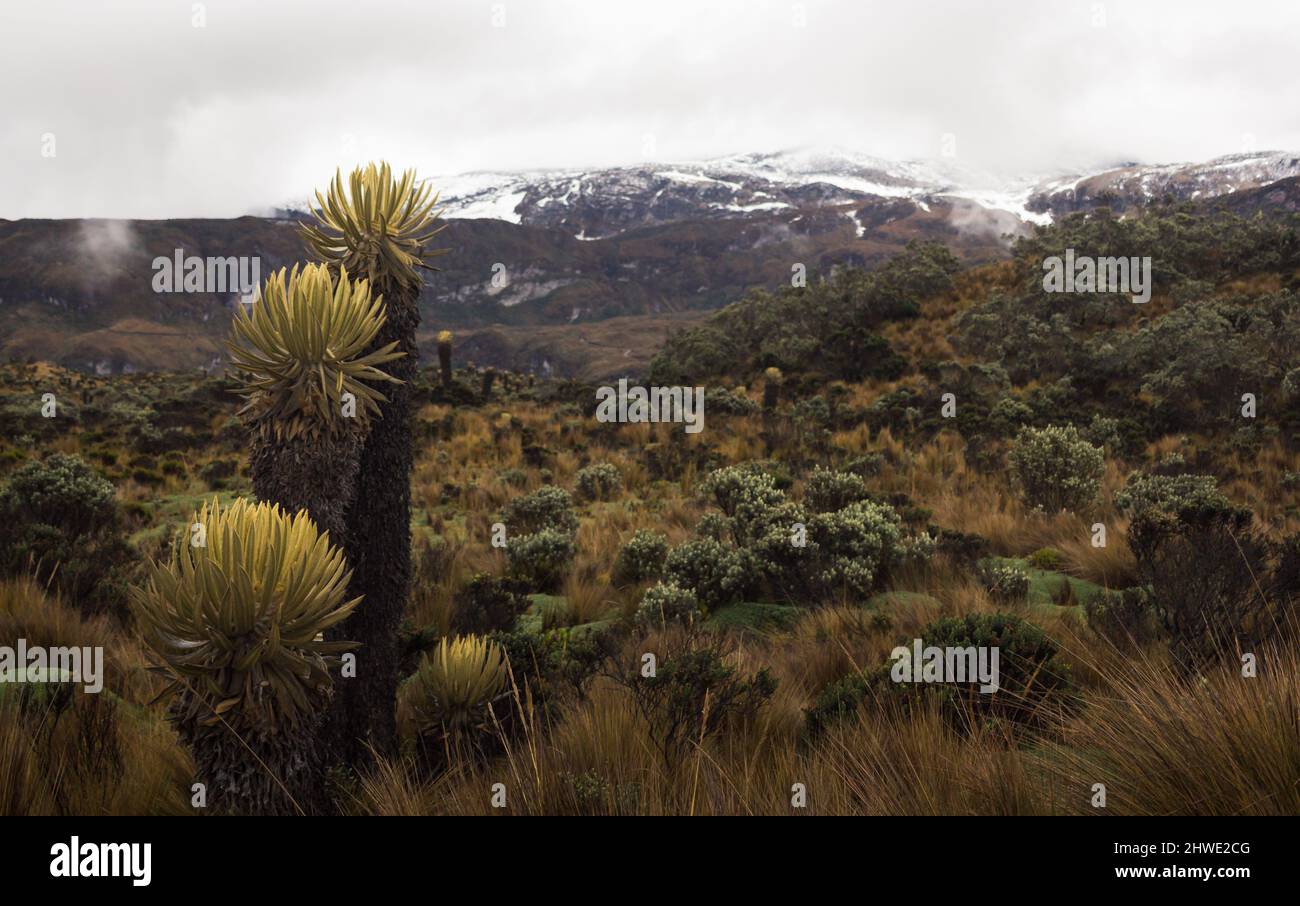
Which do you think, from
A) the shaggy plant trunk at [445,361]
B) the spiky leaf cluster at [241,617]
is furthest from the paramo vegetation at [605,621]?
the shaggy plant trunk at [445,361]

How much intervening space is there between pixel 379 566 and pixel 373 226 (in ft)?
4.60

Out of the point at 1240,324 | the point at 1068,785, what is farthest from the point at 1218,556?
the point at 1240,324

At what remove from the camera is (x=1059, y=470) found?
9.05 metres

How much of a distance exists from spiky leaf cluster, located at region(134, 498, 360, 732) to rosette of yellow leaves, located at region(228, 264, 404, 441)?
1.80 ft

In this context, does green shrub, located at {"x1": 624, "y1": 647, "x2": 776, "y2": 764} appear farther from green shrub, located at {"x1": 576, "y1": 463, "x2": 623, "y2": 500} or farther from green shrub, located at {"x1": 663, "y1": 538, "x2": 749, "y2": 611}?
green shrub, located at {"x1": 576, "y1": 463, "x2": 623, "y2": 500}

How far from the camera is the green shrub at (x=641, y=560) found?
23.0ft

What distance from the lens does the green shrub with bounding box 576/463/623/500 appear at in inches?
478

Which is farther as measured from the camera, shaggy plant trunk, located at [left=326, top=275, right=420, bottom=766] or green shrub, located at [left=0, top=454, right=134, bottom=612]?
green shrub, located at [left=0, top=454, right=134, bottom=612]

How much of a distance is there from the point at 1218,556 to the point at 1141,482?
513 cm

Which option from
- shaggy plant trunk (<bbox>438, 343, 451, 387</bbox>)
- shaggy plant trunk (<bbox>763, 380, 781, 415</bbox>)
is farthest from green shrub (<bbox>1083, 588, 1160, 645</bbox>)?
shaggy plant trunk (<bbox>438, 343, 451, 387</bbox>)

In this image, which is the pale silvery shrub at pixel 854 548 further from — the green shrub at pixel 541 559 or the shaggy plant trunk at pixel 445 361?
the shaggy plant trunk at pixel 445 361

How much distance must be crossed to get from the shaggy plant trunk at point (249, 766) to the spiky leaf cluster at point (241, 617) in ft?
0.19
